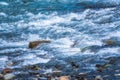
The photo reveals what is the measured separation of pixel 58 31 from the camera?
8781mm

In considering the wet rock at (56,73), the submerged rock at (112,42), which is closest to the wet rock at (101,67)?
the wet rock at (56,73)

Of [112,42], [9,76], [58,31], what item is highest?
[58,31]

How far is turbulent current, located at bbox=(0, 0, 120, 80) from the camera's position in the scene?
6.69 metres

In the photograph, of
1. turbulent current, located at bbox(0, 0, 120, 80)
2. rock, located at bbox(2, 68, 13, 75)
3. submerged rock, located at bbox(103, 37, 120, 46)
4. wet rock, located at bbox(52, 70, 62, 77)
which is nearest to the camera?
wet rock, located at bbox(52, 70, 62, 77)

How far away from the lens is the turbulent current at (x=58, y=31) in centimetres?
669

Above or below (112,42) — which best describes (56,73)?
below

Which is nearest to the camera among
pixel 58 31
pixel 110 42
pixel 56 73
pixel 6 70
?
pixel 56 73

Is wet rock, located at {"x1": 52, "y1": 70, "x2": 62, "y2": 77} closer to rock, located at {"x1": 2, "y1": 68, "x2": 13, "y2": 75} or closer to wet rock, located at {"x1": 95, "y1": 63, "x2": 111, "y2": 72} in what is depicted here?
wet rock, located at {"x1": 95, "y1": 63, "x2": 111, "y2": 72}

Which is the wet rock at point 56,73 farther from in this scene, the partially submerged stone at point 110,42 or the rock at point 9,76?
the partially submerged stone at point 110,42


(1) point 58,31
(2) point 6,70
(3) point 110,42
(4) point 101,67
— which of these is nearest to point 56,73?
(4) point 101,67

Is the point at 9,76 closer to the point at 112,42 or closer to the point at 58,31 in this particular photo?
the point at 112,42

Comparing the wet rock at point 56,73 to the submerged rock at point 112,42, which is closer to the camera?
the wet rock at point 56,73

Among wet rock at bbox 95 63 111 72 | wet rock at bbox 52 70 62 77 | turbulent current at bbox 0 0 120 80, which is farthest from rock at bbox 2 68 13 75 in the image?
wet rock at bbox 95 63 111 72

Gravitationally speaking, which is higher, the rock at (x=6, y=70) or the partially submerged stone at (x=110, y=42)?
the partially submerged stone at (x=110, y=42)
